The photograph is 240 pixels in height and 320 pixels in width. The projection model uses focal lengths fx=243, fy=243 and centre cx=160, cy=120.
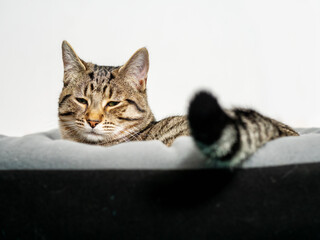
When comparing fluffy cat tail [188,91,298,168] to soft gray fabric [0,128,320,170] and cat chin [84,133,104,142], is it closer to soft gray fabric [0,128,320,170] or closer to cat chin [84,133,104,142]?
soft gray fabric [0,128,320,170]

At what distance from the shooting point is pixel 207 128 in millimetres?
516

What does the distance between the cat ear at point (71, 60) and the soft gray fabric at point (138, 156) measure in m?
0.60

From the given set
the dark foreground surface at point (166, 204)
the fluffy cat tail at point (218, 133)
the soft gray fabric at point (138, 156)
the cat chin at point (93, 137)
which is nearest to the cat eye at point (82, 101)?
the cat chin at point (93, 137)

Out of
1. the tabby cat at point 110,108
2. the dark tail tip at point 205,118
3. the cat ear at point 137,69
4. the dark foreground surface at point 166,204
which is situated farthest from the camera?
the cat ear at point 137,69

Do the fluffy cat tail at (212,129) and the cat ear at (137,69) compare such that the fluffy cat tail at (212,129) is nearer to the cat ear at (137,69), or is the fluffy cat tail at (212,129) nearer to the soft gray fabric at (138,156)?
the soft gray fabric at (138,156)

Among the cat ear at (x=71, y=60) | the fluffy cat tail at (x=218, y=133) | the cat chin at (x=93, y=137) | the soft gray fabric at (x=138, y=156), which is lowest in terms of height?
the cat chin at (x=93, y=137)

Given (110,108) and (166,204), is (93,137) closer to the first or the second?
(110,108)

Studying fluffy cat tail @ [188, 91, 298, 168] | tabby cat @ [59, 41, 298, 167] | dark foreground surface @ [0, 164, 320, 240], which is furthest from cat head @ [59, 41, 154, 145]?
fluffy cat tail @ [188, 91, 298, 168]

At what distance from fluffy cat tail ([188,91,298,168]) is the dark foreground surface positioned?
0.06m

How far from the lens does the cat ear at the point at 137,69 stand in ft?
3.94

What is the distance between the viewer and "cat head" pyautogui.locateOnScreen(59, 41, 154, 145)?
3.59 ft

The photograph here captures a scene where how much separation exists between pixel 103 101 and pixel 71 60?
12.1 inches

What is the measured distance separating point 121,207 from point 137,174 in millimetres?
93

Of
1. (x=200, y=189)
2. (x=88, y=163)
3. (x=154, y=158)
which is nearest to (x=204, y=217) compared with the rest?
(x=200, y=189)
